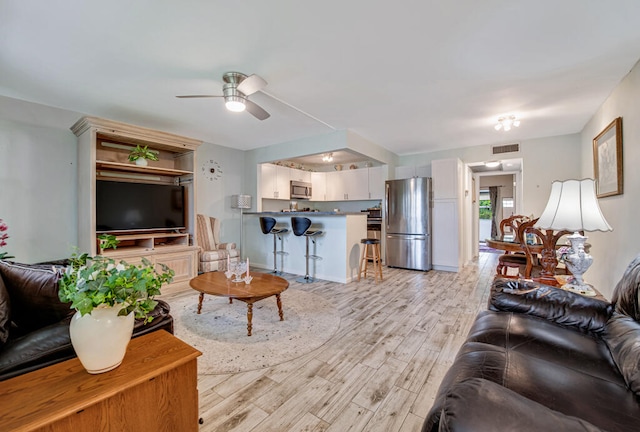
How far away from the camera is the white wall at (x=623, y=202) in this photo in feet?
7.82

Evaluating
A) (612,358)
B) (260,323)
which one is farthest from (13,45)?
(612,358)

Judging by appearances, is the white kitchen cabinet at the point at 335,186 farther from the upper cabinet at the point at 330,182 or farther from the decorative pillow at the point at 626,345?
the decorative pillow at the point at 626,345

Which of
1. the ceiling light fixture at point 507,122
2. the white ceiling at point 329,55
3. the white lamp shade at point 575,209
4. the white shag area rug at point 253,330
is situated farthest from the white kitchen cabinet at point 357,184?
the white lamp shade at point 575,209

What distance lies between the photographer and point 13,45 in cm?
212

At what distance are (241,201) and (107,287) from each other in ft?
14.9

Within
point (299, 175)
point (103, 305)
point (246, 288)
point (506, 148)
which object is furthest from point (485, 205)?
point (103, 305)

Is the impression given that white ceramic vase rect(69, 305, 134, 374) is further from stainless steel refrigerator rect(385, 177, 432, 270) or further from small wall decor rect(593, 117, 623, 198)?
stainless steel refrigerator rect(385, 177, 432, 270)

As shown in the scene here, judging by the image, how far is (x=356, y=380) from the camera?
1.85 metres

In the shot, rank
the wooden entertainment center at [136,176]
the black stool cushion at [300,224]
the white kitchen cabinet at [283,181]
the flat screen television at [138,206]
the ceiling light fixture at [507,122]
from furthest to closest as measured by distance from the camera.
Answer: the white kitchen cabinet at [283,181], the black stool cushion at [300,224], the ceiling light fixture at [507,122], the flat screen television at [138,206], the wooden entertainment center at [136,176]

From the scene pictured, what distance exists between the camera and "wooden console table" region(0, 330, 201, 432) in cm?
82

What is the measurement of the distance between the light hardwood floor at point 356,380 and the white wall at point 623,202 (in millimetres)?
1419

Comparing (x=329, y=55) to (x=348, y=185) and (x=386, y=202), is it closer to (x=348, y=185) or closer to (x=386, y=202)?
(x=386, y=202)

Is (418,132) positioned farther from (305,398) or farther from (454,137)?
(305,398)

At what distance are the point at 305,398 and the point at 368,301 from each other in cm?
191
